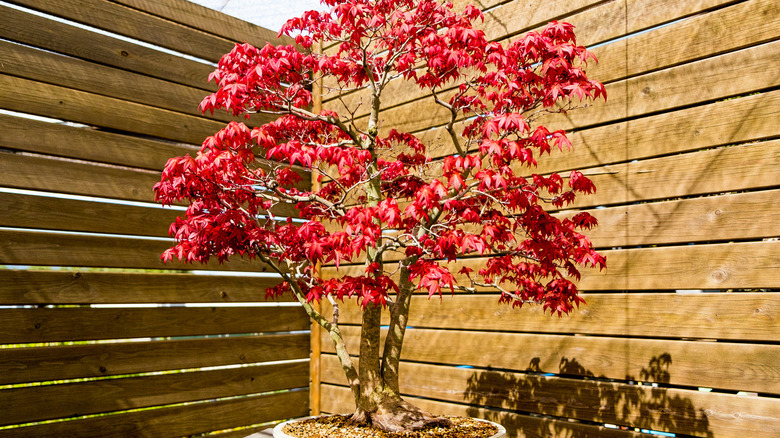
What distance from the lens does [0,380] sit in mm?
2898

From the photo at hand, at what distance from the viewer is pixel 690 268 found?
8.15 ft

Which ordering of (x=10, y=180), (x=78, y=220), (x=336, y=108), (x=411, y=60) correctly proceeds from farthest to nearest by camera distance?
(x=336, y=108)
(x=78, y=220)
(x=10, y=180)
(x=411, y=60)

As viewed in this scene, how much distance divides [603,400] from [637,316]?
397mm

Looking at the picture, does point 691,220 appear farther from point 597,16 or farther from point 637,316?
point 597,16

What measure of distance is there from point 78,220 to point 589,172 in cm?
257

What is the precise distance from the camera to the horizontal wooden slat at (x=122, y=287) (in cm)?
302

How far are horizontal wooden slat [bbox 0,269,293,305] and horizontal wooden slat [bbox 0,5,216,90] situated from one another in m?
1.17

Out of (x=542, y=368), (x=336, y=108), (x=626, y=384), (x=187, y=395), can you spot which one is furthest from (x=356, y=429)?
(x=336, y=108)

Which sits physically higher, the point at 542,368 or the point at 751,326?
the point at 751,326

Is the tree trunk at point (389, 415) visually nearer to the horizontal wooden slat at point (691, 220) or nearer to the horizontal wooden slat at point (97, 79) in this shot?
the horizontal wooden slat at point (691, 220)

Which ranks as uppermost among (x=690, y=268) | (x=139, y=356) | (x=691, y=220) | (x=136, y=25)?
(x=136, y=25)

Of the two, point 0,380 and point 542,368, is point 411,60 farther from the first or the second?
point 0,380

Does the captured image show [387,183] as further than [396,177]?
Yes

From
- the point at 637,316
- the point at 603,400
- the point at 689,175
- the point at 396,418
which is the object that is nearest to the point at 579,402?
the point at 603,400
